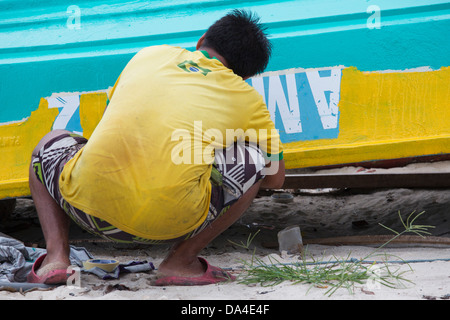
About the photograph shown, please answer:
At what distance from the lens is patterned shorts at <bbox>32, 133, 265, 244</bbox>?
2.00 metres

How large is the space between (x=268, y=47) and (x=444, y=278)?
1118 mm

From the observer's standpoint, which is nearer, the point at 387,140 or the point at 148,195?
the point at 148,195

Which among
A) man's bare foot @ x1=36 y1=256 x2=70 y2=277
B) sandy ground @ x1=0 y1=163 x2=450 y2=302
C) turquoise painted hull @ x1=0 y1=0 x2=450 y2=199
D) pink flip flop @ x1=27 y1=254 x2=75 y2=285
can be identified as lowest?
sandy ground @ x1=0 y1=163 x2=450 y2=302

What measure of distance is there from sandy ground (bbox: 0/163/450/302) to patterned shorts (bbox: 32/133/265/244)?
0.22 meters

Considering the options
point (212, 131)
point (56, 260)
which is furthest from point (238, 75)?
point (56, 260)

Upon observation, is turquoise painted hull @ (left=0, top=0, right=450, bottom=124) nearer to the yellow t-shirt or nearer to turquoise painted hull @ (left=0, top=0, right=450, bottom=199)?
turquoise painted hull @ (left=0, top=0, right=450, bottom=199)

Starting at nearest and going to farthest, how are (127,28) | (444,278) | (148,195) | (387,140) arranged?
1. (148,195)
2. (444,278)
3. (387,140)
4. (127,28)

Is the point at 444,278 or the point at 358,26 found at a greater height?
the point at 358,26

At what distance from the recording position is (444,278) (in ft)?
6.44

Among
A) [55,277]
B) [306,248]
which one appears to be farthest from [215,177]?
[306,248]

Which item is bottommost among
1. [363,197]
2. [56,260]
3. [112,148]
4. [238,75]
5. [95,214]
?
[363,197]

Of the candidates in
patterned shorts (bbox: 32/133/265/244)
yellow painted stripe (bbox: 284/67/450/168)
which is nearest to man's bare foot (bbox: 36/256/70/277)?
patterned shorts (bbox: 32/133/265/244)

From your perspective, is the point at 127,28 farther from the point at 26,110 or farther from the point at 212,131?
the point at 212,131

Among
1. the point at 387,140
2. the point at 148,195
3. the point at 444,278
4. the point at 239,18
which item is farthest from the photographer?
the point at 387,140
